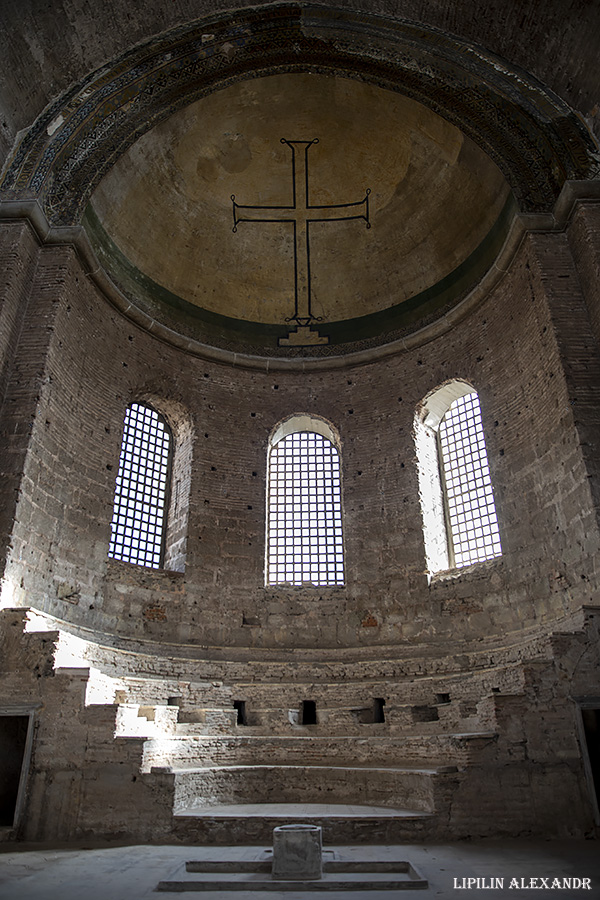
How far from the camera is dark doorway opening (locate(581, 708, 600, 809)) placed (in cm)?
821

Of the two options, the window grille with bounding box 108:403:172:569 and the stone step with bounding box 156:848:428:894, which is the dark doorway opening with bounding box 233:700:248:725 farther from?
the stone step with bounding box 156:848:428:894

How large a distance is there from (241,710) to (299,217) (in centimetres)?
1215

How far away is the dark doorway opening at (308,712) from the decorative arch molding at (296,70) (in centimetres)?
1023

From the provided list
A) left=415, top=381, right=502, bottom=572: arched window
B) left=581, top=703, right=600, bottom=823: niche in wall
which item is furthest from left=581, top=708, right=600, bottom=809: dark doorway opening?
left=415, top=381, right=502, bottom=572: arched window

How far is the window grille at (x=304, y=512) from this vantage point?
13789 mm

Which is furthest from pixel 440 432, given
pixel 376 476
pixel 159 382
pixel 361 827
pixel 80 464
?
pixel 361 827

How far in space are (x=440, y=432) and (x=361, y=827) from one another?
886cm

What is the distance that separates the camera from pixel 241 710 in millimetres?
11289

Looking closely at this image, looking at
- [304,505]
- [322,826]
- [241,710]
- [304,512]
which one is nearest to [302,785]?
[322,826]

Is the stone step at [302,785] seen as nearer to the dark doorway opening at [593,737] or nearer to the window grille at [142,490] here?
the dark doorway opening at [593,737]

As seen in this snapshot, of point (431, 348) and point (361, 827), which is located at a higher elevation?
point (431, 348)

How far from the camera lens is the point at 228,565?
13.2m

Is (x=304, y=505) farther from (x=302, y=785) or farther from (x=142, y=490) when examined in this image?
(x=302, y=785)

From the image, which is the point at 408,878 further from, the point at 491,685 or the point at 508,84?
the point at 508,84
